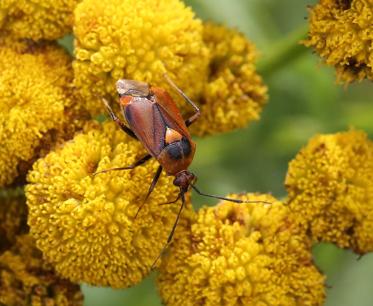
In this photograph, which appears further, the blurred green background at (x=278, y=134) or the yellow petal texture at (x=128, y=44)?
the blurred green background at (x=278, y=134)

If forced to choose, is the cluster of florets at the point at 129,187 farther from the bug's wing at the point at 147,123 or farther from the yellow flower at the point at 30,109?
the bug's wing at the point at 147,123

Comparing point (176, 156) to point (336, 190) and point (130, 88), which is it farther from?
point (336, 190)

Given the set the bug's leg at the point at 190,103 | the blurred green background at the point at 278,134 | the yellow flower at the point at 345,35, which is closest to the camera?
the yellow flower at the point at 345,35

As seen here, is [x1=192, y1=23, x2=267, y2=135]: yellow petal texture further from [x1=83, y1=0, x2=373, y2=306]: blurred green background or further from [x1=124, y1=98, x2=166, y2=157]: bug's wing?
[x1=83, y1=0, x2=373, y2=306]: blurred green background

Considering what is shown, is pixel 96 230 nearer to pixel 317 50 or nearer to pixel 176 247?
pixel 176 247

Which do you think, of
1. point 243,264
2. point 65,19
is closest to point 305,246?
point 243,264

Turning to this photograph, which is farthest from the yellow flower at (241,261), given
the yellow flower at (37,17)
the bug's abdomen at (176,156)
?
the yellow flower at (37,17)

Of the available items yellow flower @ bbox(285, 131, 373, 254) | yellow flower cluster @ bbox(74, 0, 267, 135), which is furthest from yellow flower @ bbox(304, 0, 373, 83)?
yellow flower cluster @ bbox(74, 0, 267, 135)
